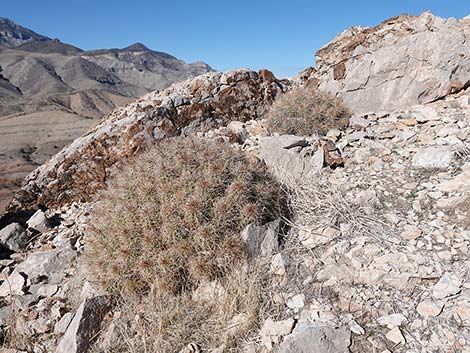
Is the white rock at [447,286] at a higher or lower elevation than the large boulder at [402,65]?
lower

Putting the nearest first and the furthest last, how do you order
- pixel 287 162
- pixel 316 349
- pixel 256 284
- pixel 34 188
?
pixel 316 349, pixel 256 284, pixel 287 162, pixel 34 188

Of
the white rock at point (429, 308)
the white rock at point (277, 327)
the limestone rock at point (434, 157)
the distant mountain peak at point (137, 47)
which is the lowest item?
the white rock at point (277, 327)

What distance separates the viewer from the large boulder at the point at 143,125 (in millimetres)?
6254

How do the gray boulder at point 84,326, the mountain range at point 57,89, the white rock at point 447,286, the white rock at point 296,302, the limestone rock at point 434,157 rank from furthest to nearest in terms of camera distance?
the mountain range at point 57,89 → the limestone rock at point 434,157 → the white rock at point 296,302 → the gray boulder at point 84,326 → the white rock at point 447,286

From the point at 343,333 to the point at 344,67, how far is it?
229 inches

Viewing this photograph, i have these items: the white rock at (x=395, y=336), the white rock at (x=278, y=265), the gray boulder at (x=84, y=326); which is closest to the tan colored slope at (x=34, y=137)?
the gray boulder at (x=84, y=326)

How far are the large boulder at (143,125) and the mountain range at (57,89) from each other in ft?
6.50

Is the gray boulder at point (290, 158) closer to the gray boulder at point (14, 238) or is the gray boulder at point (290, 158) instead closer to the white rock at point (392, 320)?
the white rock at point (392, 320)

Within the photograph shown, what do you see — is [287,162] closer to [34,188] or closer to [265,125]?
[265,125]

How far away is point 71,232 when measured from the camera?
5.09 metres

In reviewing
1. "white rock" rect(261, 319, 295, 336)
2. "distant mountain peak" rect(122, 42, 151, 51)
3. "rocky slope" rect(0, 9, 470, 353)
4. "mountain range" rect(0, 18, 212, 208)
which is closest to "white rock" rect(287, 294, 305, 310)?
"rocky slope" rect(0, 9, 470, 353)

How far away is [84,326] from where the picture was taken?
125 inches

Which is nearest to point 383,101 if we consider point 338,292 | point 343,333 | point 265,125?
point 265,125

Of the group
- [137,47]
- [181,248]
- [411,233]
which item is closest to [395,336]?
[411,233]
